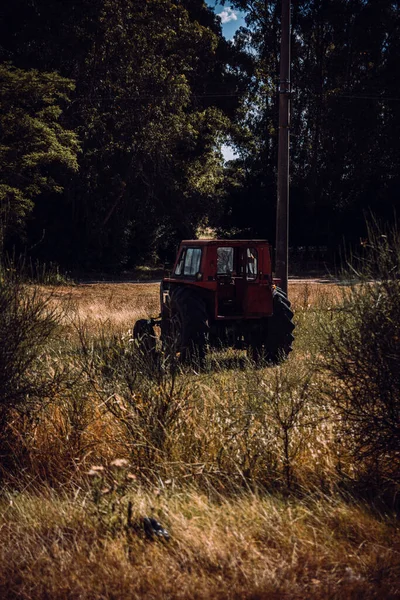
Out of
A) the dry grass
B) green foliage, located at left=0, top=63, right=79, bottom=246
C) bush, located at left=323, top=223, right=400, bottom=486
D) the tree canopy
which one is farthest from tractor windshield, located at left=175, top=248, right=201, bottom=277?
the tree canopy

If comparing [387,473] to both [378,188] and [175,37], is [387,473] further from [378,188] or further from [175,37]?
[378,188]

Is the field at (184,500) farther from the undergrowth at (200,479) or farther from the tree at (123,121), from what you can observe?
the tree at (123,121)

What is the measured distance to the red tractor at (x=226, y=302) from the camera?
9.93m

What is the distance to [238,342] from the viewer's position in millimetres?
11016

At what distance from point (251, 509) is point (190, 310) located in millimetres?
5575

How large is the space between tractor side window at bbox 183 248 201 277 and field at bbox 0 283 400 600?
3.58 metres

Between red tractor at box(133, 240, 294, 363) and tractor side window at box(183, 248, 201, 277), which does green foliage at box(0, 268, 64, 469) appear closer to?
red tractor at box(133, 240, 294, 363)

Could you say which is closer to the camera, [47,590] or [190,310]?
[47,590]

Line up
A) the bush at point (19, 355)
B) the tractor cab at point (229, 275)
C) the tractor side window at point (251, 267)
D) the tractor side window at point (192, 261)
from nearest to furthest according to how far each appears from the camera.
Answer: the bush at point (19, 355)
the tractor cab at point (229, 275)
the tractor side window at point (192, 261)
the tractor side window at point (251, 267)

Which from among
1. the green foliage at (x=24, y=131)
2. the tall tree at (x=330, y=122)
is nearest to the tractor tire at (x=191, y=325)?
the green foliage at (x=24, y=131)

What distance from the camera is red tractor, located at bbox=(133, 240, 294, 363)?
9.93 metres

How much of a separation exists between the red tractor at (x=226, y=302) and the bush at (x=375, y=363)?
14.6ft

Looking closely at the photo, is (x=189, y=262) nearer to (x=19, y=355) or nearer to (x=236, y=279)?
(x=236, y=279)

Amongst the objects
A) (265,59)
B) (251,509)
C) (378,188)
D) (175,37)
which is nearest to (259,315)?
(251,509)
